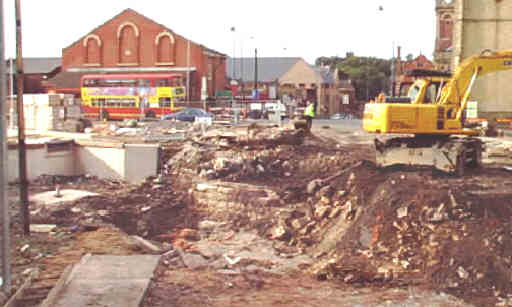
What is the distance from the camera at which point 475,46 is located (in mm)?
36094

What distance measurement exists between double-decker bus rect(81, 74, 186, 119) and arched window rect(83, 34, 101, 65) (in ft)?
44.6

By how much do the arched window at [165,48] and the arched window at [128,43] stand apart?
224 cm

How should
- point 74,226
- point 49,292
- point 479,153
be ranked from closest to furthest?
point 49,292 → point 74,226 → point 479,153

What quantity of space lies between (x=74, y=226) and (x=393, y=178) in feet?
23.2

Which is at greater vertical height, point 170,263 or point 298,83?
point 298,83

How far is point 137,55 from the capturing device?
59438 millimetres

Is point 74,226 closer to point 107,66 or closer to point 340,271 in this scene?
point 340,271

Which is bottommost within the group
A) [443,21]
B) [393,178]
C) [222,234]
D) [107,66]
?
[222,234]

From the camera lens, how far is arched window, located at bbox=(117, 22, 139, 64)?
5953 cm

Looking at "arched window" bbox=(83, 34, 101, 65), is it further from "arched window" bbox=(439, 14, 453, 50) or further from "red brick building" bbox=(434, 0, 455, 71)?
"arched window" bbox=(439, 14, 453, 50)

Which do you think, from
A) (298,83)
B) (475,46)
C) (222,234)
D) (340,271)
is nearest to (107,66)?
(298,83)

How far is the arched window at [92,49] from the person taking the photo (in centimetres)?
6129

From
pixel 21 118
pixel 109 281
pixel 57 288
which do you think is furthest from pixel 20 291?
pixel 21 118

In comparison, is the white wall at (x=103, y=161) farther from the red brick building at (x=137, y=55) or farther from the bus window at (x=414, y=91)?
the red brick building at (x=137, y=55)
